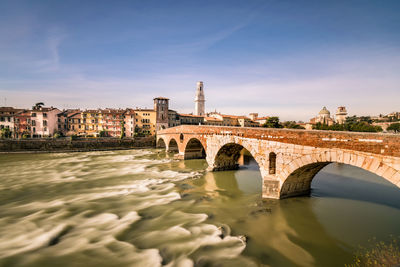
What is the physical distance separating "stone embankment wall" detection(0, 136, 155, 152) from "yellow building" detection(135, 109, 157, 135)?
1046cm

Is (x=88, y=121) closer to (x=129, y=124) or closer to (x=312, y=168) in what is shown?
(x=129, y=124)

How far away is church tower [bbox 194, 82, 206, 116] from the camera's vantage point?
91375 millimetres

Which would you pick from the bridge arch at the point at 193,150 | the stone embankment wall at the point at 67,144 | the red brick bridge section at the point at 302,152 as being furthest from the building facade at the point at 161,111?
the red brick bridge section at the point at 302,152

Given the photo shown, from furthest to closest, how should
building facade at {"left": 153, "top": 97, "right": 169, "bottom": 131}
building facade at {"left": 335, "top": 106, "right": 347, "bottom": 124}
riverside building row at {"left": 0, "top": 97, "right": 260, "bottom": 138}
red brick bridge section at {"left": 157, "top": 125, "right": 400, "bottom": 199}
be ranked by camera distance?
1. building facade at {"left": 335, "top": 106, "right": 347, "bottom": 124}
2. building facade at {"left": 153, "top": 97, "right": 169, "bottom": 131}
3. riverside building row at {"left": 0, "top": 97, "right": 260, "bottom": 138}
4. red brick bridge section at {"left": 157, "top": 125, "right": 400, "bottom": 199}

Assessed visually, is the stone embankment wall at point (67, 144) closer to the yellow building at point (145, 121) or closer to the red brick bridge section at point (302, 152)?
the yellow building at point (145, 121)

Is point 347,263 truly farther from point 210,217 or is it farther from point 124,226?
point 124,226

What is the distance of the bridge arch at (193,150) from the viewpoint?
91.0 feet

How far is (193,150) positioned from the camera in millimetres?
29000

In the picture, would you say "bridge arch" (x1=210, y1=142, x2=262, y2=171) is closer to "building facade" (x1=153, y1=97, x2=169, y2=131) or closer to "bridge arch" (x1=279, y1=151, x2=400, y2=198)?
"bridge arch" (x1=279, y1=151, x2=400, y2=198)

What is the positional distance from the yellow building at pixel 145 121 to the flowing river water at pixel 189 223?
40.5 metres

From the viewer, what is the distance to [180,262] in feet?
24.0

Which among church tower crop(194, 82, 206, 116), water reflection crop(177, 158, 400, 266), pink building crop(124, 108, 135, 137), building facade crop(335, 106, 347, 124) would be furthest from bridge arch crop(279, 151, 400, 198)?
building facade crop(335, 106, 347, 124)

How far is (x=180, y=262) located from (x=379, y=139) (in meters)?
8.77

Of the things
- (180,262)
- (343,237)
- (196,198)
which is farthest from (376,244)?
(196,198)
